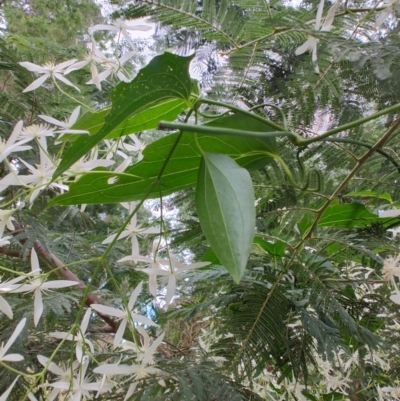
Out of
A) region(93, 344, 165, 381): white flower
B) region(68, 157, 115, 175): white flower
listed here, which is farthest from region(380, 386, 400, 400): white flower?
region(68, 157, 115, 175): white flower

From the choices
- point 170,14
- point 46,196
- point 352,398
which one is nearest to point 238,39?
point 170,14

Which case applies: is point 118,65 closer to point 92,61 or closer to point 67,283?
point 92,61

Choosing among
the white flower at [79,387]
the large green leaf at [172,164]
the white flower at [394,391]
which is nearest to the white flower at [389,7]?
the large green leaf at [172,164]

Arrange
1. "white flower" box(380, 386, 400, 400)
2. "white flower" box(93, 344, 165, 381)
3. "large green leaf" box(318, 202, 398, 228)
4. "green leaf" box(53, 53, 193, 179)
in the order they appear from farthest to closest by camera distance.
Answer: "white flower" box(380, 386, 400, 400) < "large green leaf" box(318, 202, 398, 228) < "white flower" box(93, 344, 165, 381) < "green leaf" box(53, 53, 193, 179)

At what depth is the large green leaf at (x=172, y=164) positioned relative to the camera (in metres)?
0.31

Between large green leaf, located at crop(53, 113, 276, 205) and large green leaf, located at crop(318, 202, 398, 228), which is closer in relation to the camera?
large green leaf, located at crop(53, 113, 276, 205)

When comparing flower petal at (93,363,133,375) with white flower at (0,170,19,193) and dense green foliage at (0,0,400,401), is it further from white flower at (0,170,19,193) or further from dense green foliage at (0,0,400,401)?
white flower at (0,170,19,193)

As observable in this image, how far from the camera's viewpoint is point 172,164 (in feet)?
1.09

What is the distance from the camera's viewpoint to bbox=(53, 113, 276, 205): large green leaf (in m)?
0.31

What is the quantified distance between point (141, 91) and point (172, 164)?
0.32 ft

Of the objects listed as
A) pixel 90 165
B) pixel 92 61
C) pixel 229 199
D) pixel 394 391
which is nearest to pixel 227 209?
pixel 229 199

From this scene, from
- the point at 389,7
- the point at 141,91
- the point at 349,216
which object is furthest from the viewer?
the point at 349,216

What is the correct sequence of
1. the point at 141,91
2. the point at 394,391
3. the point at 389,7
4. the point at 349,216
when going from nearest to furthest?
1. the point at 141,91
2. the point at 389,7
3. the point at 349,216
4. the point at 394,391

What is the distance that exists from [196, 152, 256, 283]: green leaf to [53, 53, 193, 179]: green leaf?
0.05 metres
